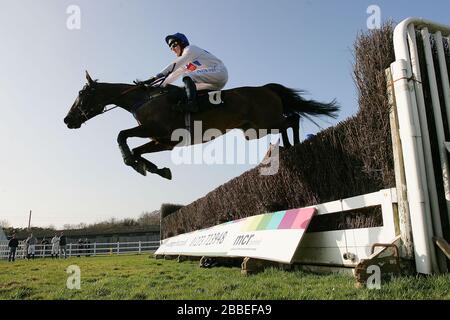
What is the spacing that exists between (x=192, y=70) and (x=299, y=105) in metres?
2.37

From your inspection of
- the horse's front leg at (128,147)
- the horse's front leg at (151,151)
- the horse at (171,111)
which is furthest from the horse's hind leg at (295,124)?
the horse's front leg at (128,147)

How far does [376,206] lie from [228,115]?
3284 millimetres

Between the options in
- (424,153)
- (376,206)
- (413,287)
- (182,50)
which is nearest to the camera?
(413,287)

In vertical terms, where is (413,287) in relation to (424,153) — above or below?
below

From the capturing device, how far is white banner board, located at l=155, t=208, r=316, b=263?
5008mm

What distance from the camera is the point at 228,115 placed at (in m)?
7.05

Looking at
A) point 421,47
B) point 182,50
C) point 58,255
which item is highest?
point 182,50

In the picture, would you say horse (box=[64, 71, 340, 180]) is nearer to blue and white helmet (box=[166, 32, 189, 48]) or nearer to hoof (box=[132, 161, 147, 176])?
hoof (box=[132, 161, 147, 176])

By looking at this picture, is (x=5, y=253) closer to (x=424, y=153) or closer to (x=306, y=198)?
(x=306, y=198)

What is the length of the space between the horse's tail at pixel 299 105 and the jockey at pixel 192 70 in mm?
1400

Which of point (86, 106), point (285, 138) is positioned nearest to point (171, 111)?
point (86, 106)

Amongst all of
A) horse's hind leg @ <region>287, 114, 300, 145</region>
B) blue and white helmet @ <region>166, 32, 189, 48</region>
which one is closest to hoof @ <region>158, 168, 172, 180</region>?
blue and white helmet @ <region>166, 32, 189, 48</region>

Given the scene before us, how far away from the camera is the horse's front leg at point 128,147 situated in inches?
256
